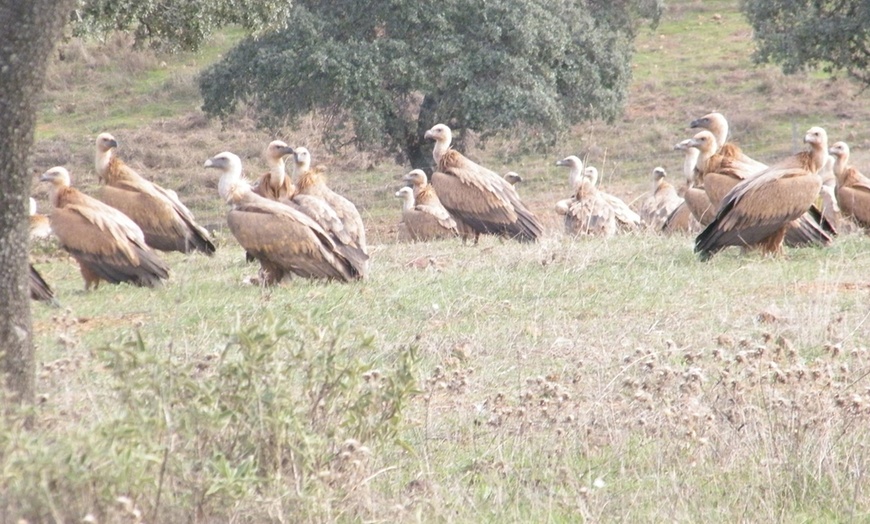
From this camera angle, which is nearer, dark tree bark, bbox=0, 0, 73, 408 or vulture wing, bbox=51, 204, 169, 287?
dark tree bark, bbox=0, 0, 73, 408

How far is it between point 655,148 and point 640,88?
6620 millimetres

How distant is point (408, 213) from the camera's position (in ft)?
50.4

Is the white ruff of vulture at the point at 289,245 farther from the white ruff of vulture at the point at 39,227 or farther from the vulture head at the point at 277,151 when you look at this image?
the white ruff of vulture at the point at 39,227

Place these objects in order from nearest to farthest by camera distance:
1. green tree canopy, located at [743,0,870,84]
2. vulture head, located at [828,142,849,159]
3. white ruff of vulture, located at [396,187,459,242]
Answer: vulture head, located at [828,142,849,159] → white ruff of vulture, located at [396,187,459,242] → green tree canopy, located at [743,0,870,84]

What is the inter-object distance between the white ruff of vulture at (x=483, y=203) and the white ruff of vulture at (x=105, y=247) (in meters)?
4.39

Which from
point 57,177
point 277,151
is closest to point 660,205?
point 277,151

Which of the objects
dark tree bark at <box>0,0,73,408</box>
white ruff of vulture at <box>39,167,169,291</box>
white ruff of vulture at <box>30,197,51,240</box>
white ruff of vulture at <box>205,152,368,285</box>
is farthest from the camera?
white ruff of vulture at <box>30,197,51,240</box>

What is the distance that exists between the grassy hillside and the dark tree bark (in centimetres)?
26

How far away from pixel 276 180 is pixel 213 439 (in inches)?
349

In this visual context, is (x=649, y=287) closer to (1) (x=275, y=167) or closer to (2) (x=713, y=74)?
(1) (x=275, y=167)

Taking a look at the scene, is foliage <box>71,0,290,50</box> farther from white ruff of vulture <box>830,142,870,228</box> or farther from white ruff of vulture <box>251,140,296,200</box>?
white ruff of vulture <box>830,142,870,228</box>

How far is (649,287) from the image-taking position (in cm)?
884

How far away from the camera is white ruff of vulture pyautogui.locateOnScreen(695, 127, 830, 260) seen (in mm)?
10148

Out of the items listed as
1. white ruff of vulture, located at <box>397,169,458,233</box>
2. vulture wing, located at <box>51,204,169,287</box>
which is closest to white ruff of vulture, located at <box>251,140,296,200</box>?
white ruff of vulture, located at <box>397,169,458,233</box>
